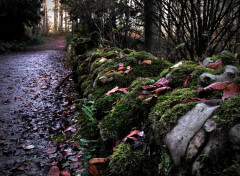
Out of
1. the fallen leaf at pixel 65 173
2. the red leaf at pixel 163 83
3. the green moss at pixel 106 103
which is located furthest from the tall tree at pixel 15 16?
the red leaf at pixel 163 83

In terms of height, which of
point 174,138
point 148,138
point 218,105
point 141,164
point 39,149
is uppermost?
point 218,105

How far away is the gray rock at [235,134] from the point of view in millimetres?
874

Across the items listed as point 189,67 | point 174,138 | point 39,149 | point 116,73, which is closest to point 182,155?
point 174,138

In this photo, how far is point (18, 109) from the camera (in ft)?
13.4

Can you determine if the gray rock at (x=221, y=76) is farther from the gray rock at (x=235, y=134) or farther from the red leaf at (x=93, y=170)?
the red leaf at (x=93, y=170)

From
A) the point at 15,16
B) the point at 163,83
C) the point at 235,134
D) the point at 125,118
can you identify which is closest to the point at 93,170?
the point at 125,118

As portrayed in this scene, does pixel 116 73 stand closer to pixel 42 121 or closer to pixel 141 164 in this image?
pixel 141 164

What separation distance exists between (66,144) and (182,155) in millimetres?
1978

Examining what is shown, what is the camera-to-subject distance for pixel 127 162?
140 cm

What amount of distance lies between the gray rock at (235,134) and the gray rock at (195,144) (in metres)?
0.14

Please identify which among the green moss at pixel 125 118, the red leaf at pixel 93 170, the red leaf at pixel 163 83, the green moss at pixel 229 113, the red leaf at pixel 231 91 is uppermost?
the red leaf at pixel 231 91

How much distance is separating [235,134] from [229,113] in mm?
141

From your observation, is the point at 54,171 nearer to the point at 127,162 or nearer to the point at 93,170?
the point at 93,170

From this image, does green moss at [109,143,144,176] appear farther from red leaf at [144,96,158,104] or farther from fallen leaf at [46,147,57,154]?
fallen leaf at [46,147,57,154]
